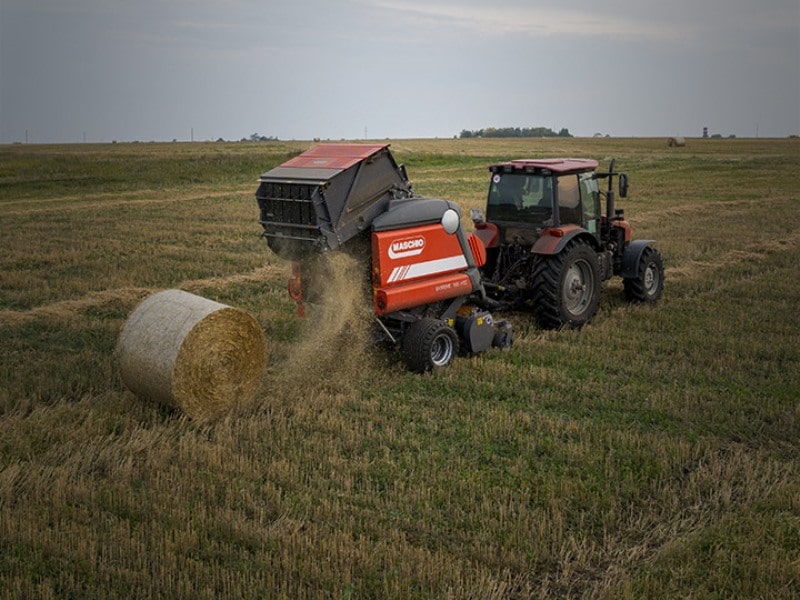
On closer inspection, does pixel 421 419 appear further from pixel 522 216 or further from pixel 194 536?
pixel 522 216

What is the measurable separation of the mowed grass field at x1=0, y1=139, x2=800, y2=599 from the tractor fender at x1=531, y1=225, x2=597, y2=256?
103cm

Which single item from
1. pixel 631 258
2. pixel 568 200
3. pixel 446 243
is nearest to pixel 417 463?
pixel 446 243

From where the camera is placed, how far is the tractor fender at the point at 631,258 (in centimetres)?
1165

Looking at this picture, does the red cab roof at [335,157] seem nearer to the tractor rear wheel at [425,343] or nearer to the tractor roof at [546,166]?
the tractor rear wheel at [425,343]

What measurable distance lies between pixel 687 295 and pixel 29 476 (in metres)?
9.66

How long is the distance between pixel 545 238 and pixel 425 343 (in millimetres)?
2598

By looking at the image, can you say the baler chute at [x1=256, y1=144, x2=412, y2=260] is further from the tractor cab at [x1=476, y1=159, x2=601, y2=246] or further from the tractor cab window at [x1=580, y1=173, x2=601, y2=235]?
the tractor cab window at [x1=580, y1=173, x2=601, y2=235]

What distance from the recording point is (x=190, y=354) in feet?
23.0

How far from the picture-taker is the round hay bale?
22.9ft

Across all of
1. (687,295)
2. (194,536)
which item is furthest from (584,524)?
(687,295)

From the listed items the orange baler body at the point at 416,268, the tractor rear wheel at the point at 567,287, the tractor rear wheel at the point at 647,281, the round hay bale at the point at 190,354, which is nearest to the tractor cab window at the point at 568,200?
the tractor rear wheel at the point at 567,287

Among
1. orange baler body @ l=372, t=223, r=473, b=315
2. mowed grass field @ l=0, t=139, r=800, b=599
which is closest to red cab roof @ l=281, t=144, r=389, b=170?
orange baler body @ l=372, t=223, r=473, b=315

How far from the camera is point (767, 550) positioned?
16.4 feet

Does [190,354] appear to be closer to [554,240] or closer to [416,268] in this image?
[416,268]
